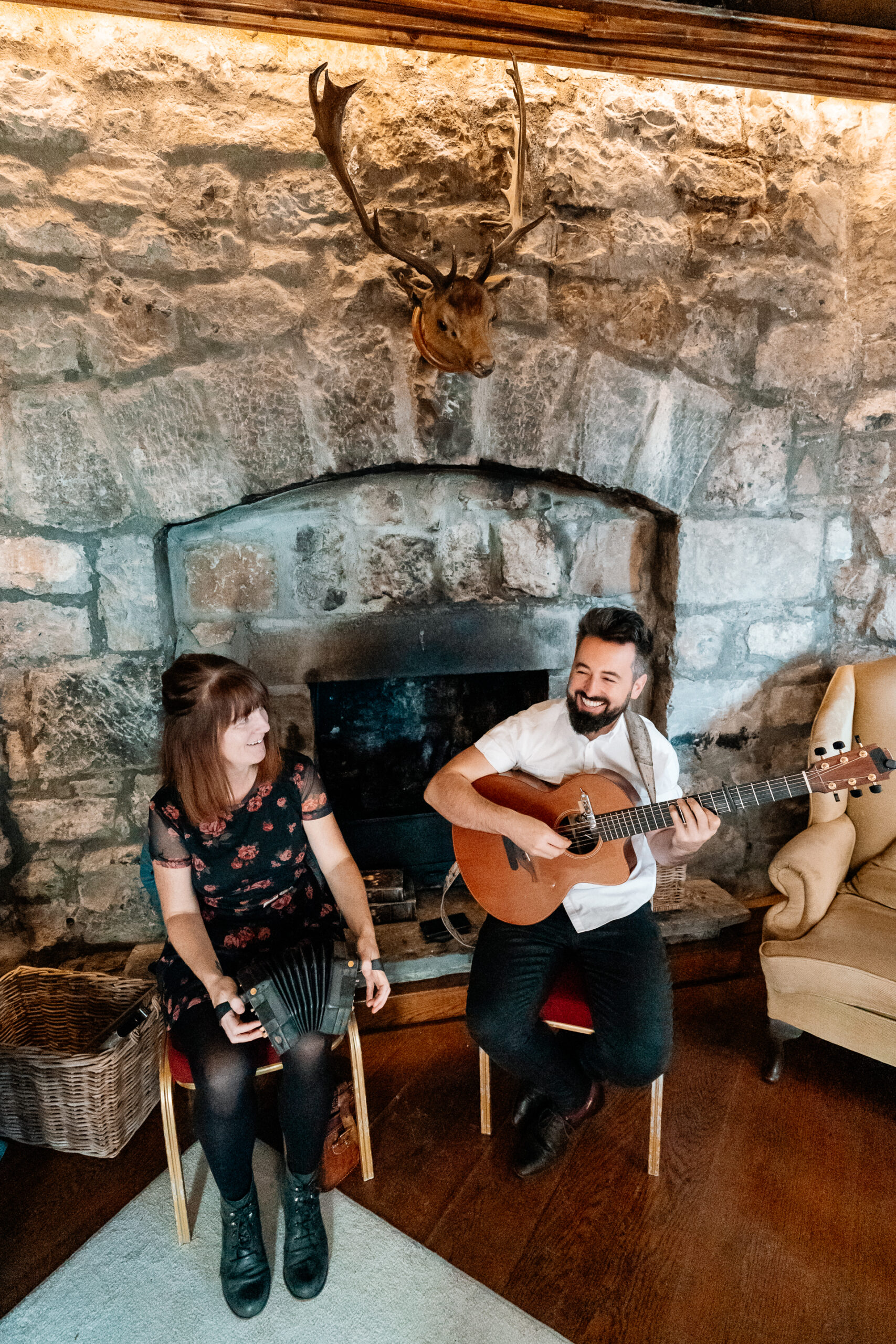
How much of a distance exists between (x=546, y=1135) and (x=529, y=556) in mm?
1539

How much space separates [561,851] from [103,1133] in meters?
1.23

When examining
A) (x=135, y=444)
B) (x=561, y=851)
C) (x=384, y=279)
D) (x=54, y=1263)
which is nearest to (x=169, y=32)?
(x=384, y=279)

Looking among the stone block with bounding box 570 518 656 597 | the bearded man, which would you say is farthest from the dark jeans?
the stone block with bounding box 570 518 656 597

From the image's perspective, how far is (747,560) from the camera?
230 cm

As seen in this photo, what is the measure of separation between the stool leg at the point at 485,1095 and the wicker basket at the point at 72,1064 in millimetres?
721

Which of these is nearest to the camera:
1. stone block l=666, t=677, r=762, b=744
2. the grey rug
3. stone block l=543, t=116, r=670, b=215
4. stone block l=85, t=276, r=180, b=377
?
the grey rug

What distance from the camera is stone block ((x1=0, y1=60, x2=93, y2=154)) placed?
5.46ft

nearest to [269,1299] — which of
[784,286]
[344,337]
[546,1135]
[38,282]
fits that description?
[546,1135]

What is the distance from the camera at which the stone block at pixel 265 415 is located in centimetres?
186

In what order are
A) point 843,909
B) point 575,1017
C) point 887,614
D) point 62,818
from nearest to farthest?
point 575,1017
point 843,909
point 62,818
point 887,614

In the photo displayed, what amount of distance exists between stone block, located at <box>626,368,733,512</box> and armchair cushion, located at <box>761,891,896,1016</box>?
124 cm

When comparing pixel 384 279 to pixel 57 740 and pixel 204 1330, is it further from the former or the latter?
pixel 204 1330

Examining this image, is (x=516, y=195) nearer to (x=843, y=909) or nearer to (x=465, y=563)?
(x=465, y=563)

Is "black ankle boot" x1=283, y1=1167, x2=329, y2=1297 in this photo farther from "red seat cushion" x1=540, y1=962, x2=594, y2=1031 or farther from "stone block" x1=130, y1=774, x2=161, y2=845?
"stone block" x1=130, y1=774, x2=161, y2=845
